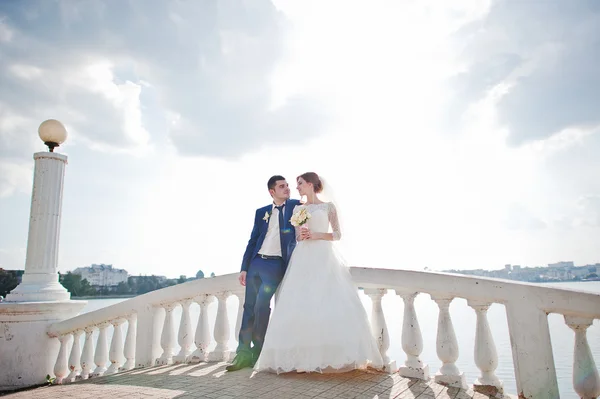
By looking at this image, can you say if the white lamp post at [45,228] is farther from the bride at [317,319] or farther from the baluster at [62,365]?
the bride at [317,319]

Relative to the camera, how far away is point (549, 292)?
2674 millimetres

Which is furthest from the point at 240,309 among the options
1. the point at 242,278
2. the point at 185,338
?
the point at 185,338

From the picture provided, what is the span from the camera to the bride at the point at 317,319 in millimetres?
3227

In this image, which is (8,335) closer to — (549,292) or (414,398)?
(414,398)

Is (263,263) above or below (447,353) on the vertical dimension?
above

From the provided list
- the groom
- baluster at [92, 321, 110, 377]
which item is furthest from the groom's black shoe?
baluster at [92, 321, 110, 377]

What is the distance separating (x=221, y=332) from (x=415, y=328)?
2395mm

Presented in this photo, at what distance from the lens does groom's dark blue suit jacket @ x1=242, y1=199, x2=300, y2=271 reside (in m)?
4.30

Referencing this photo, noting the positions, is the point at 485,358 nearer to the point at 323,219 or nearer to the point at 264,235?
the point at 323,219

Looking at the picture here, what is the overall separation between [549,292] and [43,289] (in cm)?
628

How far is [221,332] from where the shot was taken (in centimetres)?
445

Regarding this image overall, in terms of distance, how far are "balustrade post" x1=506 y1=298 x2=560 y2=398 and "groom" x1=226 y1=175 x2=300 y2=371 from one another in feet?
7.79

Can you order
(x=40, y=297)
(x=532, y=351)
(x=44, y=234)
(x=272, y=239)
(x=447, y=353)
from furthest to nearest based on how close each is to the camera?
(x=44, y=234) → (x=40, y=297) → (x=272, y=239) → (x=447, y=353) → (x=532, y=351)

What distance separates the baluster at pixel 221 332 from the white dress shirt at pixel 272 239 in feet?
2.63
